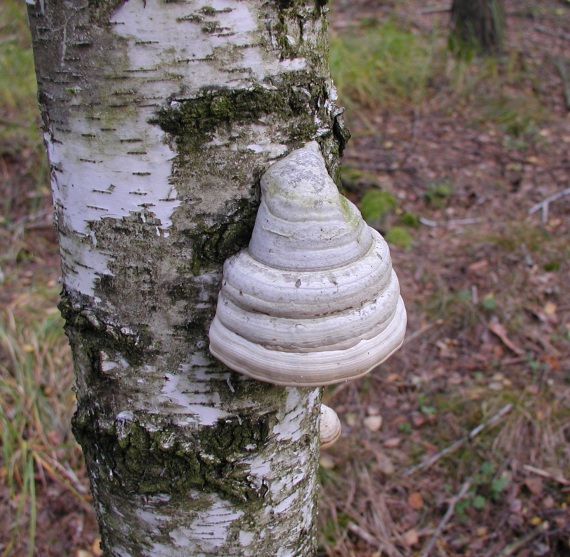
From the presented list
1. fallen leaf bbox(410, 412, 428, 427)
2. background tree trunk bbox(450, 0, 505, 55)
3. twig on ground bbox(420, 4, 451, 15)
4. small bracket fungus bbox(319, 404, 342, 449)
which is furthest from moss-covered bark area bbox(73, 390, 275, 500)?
twig on ground bbox(420, 4, 451, 15)

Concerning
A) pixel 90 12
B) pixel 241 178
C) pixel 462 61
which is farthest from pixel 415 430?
pixel 462 61

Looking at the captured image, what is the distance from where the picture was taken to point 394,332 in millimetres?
1075

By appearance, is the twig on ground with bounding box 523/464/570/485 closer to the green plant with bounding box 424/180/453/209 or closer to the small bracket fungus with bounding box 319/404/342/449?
the small bracket fungus with bounding box 319/404/342/449

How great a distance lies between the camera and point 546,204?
5.18 metres

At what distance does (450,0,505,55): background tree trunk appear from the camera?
24.0ft

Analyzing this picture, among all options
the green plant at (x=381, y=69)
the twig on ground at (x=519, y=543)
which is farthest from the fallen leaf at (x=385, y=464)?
the green plant at (x=381, y=69)

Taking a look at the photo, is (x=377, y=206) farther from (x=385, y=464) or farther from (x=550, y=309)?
(x=385, y=464)

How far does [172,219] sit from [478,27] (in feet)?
25.1

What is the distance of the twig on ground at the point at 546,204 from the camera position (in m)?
5.06

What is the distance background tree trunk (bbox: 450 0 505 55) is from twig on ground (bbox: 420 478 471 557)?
20.0ft

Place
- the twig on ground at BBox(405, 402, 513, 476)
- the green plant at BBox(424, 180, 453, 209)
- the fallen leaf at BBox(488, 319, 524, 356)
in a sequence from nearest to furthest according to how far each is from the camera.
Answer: the twig on ground at BBox(405, 402, 513, 476), the fallen leaf at BBox(488, 319, 524, 356), the green plant at BBox(424, 180, 453, 209)

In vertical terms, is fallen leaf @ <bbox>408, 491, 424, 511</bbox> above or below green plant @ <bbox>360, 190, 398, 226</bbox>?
below

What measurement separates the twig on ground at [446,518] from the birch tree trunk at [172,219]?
6.31 feet

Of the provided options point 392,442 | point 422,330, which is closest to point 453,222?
point 422,330
